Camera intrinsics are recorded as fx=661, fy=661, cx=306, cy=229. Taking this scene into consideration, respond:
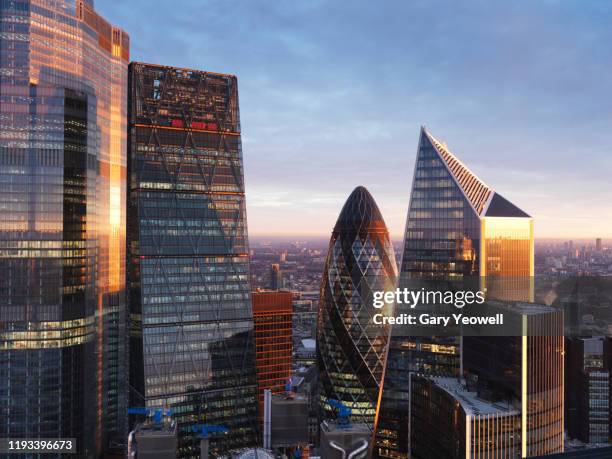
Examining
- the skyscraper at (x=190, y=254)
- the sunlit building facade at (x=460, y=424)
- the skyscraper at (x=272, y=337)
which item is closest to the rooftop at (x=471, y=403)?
the sunlit building facade at (x=460, y=424)

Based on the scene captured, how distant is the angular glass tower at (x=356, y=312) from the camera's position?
479 ft

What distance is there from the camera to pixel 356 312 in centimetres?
14738

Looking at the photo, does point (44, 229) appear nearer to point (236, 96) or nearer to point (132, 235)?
point (132, 235)

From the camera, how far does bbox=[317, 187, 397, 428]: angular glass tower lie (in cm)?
14612

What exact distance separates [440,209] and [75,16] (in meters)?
72.0

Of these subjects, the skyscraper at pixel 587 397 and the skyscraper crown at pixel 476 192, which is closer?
the skyscraper crown at pixel 476 192

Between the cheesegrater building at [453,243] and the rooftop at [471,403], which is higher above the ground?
the cheesegrater building at [453,243]

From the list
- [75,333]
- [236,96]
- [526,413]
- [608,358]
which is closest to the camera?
[526,413]

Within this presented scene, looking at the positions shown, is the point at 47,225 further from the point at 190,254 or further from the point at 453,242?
the point at 453,242

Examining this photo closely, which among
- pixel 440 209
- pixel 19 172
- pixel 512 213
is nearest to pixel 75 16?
pixel 19 172

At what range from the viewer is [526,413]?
252 ft

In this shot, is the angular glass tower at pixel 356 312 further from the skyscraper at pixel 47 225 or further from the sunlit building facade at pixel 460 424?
the sunlit building facade at pixel 460 424

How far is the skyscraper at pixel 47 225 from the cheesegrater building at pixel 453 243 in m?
55.6

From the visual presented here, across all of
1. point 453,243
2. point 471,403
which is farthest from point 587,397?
point 471,403
